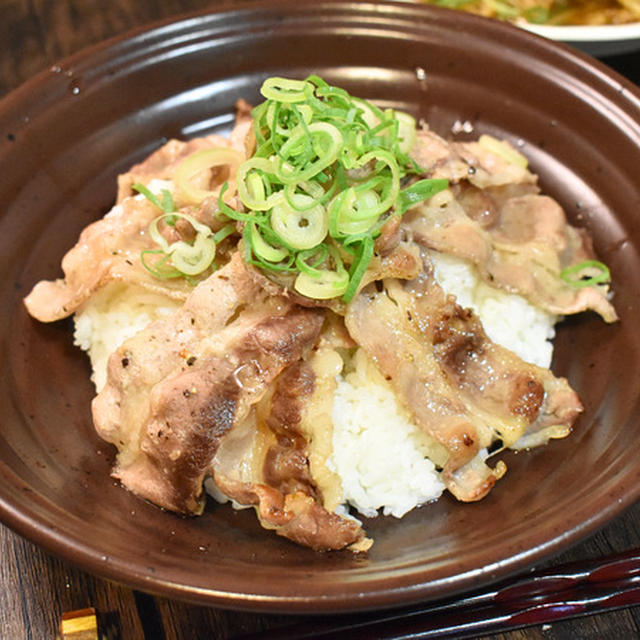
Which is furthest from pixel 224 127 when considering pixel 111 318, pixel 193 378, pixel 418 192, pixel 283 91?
pixel 193 378

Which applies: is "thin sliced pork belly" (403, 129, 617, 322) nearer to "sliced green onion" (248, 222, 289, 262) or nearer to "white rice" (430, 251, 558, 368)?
"white rice" (430, 251, 558, 368)

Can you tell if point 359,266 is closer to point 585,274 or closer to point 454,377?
point 454,377

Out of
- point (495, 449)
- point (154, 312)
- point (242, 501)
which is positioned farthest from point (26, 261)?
point (495, 449)

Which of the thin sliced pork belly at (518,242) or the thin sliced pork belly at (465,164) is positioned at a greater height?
the thin sliced pork belly at (465,164)

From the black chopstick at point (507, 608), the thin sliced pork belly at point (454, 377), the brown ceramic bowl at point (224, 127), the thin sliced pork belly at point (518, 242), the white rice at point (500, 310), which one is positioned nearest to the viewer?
the brown ceramic bowl at point (224, 127)

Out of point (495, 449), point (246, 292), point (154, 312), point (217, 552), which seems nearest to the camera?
point (217, 552)

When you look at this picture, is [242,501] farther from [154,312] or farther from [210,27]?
[210,27]

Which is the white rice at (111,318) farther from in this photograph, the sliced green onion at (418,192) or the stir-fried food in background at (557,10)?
the stir-fried food in background at (557,10)

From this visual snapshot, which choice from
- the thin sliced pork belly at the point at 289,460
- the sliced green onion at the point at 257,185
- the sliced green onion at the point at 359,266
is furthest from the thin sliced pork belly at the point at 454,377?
the sliced green onion at the point at 257,185
